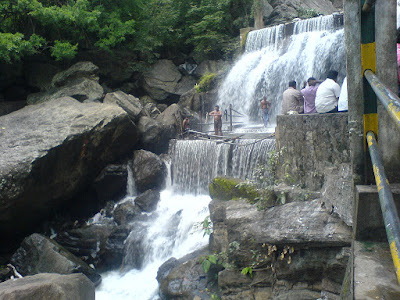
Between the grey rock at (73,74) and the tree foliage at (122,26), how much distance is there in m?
0.65

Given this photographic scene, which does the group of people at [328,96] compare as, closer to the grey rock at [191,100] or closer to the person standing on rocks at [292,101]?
the person standing on rocks at [292,101]

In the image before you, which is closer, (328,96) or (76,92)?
(328,96)

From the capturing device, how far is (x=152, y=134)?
13.5m

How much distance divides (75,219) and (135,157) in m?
3.05

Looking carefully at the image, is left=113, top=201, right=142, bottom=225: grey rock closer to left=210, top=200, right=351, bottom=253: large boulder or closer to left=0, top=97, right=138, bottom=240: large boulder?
left=0, top=97, right=138, bottom=240: large boulder

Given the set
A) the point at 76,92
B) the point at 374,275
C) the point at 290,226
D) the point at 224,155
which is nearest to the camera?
the point at 374,275

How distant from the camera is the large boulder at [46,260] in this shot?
26.6 feet

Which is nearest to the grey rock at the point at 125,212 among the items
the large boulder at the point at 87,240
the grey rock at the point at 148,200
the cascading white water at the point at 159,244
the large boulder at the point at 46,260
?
the grey rock at the point at 148,200

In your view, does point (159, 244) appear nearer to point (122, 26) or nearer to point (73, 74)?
point (73, 74)

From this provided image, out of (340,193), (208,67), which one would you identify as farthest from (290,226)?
(208,67)

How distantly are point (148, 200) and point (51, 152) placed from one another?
3408mm

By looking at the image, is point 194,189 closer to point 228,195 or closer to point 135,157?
point 135,157

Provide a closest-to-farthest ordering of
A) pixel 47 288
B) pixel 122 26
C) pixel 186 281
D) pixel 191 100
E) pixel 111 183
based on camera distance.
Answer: pixel 47 288, pixel 186 281, pixel 111 183, pixel 122 26, pixel 191 100

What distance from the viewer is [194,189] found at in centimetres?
1144
